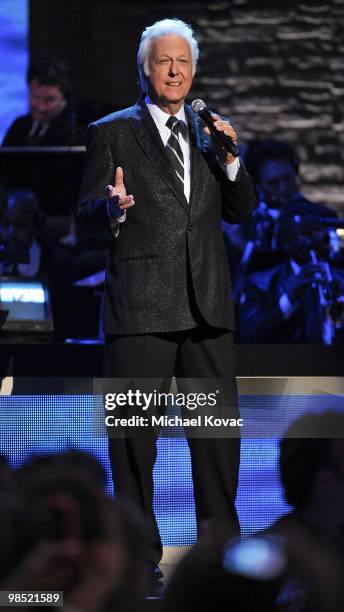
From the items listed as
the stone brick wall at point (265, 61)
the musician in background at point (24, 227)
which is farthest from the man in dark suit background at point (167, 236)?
the stone brick wall at point (265, 61)

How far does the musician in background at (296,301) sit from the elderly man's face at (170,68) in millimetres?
2659

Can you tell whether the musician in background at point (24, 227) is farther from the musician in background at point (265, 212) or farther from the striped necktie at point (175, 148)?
the striped necktie at point (175, 148)

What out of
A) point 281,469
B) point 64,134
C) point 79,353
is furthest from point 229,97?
point 281,469

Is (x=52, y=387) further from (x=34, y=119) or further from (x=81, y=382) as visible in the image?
(x=34, y=119)

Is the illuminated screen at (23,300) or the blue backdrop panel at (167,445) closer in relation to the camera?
the blue backdrop panel at (167,445)

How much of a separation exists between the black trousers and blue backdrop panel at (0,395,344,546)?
3cm

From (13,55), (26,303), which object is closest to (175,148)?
(26,303)

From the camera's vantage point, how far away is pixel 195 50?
126 inches

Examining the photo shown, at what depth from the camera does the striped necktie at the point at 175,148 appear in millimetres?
3160

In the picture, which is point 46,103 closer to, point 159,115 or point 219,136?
point 159,115

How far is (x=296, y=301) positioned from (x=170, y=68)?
2.81 meters

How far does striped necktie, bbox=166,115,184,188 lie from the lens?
10.4 feet

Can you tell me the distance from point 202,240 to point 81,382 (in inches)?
19.5

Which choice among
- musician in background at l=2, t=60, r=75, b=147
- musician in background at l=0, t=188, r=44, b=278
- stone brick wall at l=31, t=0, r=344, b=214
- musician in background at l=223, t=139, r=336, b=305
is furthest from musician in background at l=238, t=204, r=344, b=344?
stone brick wall at l=31, t=0, r=344, b=214
